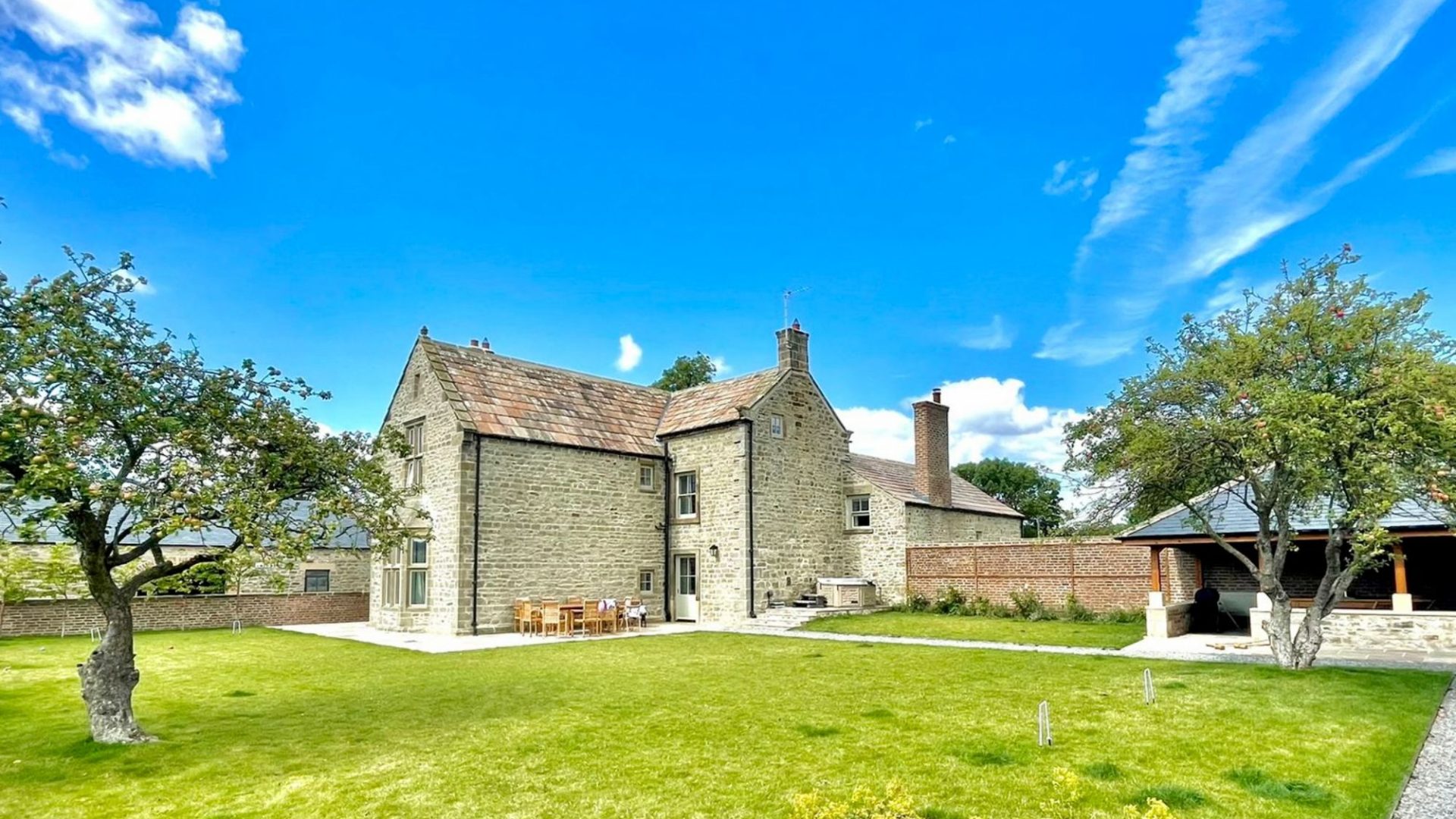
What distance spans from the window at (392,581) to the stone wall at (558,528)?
3.45 metres

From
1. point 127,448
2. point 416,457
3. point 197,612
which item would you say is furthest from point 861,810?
point 197,612

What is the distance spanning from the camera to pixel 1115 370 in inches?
535

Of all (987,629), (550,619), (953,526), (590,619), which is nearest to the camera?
(987,629)

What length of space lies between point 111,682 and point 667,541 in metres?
17.1

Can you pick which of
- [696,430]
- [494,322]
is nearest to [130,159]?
[494,322]

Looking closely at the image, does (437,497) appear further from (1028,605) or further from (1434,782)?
(1434,782)

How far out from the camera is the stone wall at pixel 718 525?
22641mm

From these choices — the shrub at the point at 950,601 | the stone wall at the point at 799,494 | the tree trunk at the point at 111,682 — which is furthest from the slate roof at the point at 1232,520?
the tree trunk at the point at 111,682

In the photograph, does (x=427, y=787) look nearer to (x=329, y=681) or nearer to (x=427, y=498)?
(x=329, y=681)

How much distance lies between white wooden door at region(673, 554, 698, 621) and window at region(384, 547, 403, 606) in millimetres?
7944

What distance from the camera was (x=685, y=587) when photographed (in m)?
24.2

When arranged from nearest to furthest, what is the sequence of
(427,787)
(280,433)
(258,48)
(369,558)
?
(427,787) → (280,433) → (258,48) → (369,558)

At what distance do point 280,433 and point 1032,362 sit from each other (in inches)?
868

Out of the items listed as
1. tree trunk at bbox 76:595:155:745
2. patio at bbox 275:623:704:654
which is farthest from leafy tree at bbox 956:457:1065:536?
tree trunk at bbox 76:595:155:745
